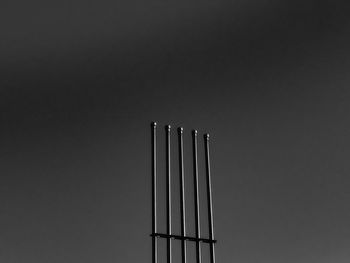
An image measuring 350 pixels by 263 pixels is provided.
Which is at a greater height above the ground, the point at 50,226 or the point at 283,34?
the point at 283,34

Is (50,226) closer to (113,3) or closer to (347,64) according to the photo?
(113,3)

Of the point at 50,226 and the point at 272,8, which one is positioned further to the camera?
the point at 272,8

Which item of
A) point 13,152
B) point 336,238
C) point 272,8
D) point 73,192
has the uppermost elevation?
point 272,8

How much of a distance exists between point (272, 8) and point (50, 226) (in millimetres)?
2148

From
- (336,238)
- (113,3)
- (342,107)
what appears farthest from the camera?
(113,3)

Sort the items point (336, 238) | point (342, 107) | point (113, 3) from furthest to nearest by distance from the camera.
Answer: point (113, 3) → point (342, 107) → point (336, 238)

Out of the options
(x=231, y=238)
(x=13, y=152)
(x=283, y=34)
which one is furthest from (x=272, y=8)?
(x=13, y=152)

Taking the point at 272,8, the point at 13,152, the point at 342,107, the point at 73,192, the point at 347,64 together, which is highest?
the point at 272,8

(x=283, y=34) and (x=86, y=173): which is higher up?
(x=283, y=34)

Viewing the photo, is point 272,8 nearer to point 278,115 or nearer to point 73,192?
point 278,115

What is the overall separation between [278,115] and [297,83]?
0.27 m

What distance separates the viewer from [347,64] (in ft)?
14.8

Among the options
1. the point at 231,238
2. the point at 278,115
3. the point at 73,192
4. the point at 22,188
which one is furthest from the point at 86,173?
the point at 278,115

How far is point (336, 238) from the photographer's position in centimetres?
412
